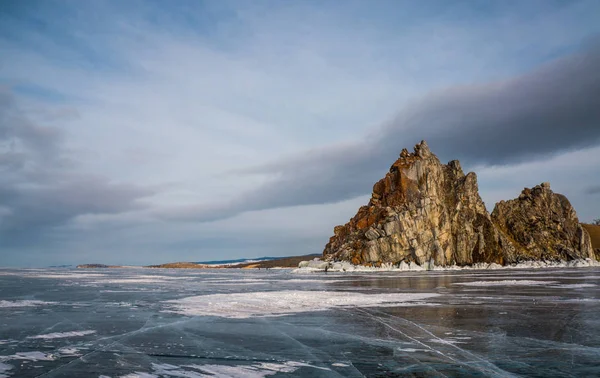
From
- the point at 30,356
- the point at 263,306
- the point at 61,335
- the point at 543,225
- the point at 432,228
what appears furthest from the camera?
the point at 543,225

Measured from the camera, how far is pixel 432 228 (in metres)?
140

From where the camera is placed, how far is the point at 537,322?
17109 mm

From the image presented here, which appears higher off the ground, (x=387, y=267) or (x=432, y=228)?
(x=432, y=228)

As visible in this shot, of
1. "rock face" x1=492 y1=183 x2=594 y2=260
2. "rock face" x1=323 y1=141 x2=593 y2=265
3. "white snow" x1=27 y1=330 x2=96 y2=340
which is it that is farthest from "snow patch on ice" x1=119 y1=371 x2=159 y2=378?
"rock face" x1=492 y1=183 x2=594 y2=260

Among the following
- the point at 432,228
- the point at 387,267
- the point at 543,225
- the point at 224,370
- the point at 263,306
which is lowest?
the point at 387,267

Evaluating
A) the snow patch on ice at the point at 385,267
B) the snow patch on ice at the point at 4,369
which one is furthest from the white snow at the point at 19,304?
the snow patch on ice at the point at 385,267

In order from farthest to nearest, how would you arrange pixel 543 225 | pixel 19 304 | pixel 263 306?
pixel 543 225, pixel 19 304, pixel 263 306

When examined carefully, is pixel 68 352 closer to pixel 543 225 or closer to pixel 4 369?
pixel 4 369

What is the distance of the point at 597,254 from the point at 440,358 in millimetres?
217989

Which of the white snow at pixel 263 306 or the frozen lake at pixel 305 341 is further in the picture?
the white snow at pixel 263 306

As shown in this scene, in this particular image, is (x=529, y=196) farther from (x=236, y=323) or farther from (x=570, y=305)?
(x=236, y=323)

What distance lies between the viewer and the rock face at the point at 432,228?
132250mm

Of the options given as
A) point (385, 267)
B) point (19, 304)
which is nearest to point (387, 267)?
point (385, 267)

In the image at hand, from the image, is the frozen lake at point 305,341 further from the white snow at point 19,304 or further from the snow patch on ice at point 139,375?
the white snow at point 19,304
